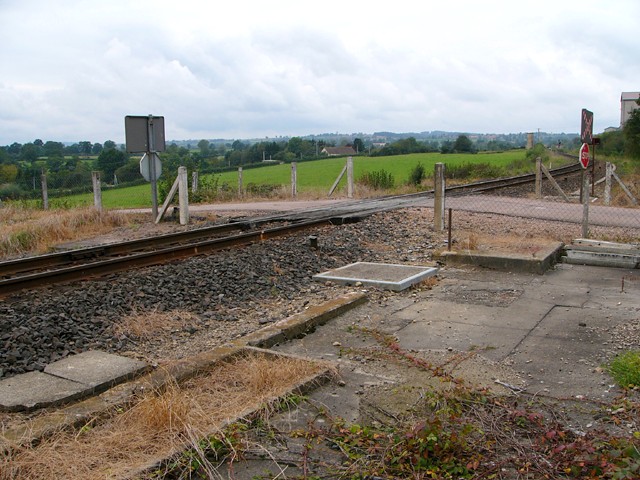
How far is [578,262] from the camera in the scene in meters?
9.72

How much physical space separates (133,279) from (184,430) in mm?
4876

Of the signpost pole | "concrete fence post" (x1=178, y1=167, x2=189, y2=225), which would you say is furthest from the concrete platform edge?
the signpost pole

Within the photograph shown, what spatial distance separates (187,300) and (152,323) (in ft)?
3.33

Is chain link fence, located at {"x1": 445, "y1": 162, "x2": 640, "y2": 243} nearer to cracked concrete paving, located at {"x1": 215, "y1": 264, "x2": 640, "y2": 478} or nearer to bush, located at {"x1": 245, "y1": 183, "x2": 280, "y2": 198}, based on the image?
cracked concrete paving, located at {"x1": 215, "y1": 264, "x2": 640, "y2": 478}

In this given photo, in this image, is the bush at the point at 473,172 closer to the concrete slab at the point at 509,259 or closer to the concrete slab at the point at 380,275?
the concrete slab at the point at 509,259

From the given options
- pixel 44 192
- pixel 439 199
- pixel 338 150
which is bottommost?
pixel 44 192

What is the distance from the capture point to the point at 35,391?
185 inches

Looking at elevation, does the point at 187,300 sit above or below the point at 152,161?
below

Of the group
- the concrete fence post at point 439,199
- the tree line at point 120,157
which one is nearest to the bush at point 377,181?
the tree line at point 120,157

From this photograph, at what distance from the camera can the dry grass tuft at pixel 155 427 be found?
3.56m

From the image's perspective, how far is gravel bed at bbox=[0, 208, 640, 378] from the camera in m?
6.02

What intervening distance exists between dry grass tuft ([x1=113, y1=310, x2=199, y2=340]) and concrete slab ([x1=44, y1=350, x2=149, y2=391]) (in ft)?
2.45

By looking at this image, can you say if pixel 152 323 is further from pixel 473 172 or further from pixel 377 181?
pixel 473 172

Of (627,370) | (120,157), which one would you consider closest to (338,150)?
(120,157)
